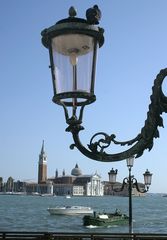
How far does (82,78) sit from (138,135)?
0.55 meters

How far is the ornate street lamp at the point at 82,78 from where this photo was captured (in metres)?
3.28

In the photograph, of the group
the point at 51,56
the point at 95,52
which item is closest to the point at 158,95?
the point at 95,52

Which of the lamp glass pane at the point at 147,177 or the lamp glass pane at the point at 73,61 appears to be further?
the lamp glass pane at the point at 147,177

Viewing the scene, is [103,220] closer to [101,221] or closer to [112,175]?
[101,221]

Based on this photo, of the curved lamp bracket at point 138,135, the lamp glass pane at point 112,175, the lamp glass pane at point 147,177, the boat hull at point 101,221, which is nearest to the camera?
the curved lamp bracket at point 138,135

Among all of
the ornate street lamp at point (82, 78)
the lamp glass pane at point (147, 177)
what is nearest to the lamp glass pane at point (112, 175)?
the lamp glass pane at point (147, 177)

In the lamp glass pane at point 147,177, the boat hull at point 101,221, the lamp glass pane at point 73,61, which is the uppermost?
the lamp glass pane at point 73,61

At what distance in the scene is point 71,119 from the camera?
3361mm

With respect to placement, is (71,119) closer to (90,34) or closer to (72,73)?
(72,73)

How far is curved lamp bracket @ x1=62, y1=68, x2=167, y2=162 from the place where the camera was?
3.25 metres

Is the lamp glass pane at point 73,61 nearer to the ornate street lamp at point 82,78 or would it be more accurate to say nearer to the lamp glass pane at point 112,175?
the ornate street lamp at point 82,78

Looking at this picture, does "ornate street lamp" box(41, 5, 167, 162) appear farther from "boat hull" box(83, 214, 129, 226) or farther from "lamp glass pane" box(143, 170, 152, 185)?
"boat hull" box(83, 214, 129, 226)

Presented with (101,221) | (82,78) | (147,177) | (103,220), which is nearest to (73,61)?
(82,78)

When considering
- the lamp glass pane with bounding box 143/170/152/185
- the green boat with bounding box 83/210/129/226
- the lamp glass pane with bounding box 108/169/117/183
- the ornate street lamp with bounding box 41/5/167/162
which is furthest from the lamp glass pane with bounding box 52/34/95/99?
the green boat with bounding box 83/210/129/226
